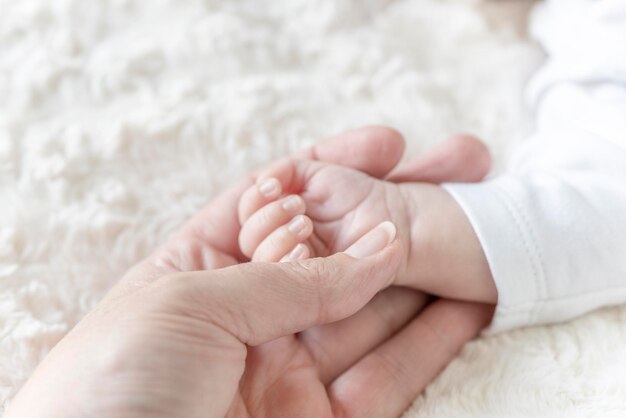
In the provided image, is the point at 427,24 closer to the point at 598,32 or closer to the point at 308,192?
the point at 598,32

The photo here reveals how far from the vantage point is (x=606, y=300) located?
31.0 inches

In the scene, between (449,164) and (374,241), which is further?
(449,164)

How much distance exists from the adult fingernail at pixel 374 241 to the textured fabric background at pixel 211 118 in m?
0.18

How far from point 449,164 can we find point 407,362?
0.90 feet

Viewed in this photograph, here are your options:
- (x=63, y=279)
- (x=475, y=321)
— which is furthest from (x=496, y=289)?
(x=63, y=279)

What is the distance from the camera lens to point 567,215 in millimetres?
788

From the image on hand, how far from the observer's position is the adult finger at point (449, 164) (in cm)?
88

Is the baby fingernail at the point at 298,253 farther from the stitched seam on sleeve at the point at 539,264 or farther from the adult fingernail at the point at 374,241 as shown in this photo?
the stitched seam on sleeve at the point at 539,264

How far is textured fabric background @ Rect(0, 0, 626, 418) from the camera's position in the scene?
747 mm

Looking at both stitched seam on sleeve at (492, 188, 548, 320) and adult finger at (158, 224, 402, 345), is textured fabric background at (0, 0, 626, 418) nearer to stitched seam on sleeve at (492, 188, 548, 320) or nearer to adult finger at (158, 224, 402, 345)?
stitched seam on sleeve at (492, 188, 548, 320)

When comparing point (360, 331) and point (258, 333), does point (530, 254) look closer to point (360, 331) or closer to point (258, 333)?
point (360, 331)

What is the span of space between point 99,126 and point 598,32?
2.35 feet

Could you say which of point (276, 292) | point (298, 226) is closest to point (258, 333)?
point (276, 292)

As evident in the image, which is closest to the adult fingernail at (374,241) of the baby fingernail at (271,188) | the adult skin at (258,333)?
the adult skin at (258,333)
